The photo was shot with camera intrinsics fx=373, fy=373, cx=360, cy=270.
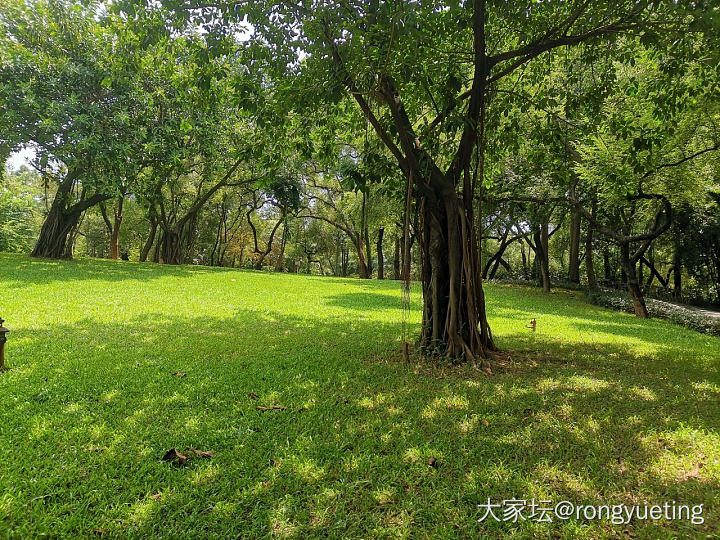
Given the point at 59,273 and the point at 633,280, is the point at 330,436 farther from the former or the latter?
the point at 633,280

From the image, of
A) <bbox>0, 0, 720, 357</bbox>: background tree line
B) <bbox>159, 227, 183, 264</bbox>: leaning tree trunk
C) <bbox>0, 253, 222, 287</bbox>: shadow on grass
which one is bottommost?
<bbox>0, 253, 222, 287</bbox>: shadow on grass

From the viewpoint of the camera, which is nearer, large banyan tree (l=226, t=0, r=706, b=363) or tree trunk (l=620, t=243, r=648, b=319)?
large banyan tree (l=226, t=0, r=706, b=363)

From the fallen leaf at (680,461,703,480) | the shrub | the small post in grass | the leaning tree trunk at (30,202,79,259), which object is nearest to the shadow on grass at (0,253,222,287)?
the leaning tree trunk at (30,202,79,259)

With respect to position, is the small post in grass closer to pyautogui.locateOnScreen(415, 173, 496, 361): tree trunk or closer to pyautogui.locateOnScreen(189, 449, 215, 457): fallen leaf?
pyautogui.locateOnScreen(189, 449, 215, 457): fallen leaf

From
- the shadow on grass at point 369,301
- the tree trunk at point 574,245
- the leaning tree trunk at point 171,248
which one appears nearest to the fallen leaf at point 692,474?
the shadow on grass at point 369,301

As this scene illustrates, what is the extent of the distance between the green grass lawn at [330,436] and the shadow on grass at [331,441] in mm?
14

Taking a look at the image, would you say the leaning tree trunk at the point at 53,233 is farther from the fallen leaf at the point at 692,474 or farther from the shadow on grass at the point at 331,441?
the fallen leaf at the point at 692,474

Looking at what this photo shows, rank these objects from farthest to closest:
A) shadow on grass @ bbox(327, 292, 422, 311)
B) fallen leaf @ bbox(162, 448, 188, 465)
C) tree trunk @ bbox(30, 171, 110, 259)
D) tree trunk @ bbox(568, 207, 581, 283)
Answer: tree trunk @ bbox(568, 207, 581, 283) < tree trunk @ bbox(30, 171, 110, 259) < shadow on grass @ bbox(327, 292, 422, 311) < fallen leaf @ bbox(162, 448, 188, 465)

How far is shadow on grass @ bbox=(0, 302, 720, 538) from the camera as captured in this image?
6.69 ft

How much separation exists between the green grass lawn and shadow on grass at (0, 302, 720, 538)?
0.01 metres

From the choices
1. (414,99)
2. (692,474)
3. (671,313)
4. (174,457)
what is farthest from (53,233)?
(671,313)

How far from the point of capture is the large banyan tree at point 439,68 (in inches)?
156

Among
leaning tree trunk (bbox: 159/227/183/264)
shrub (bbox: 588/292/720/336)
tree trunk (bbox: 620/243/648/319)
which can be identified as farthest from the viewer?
leaning tree trunk (bbox: 159/227/183/264)

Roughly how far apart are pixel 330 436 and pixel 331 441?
0.26ft
